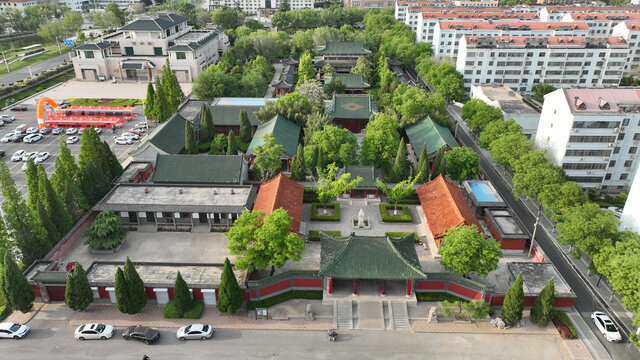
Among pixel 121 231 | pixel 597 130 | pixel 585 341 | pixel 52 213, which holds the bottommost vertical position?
pixel 585 341

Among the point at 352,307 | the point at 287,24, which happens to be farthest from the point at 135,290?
the point at 287,24

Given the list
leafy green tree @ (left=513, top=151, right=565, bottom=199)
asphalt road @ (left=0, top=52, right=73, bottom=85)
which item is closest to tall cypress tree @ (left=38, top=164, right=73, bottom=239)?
leafy green tree @ (left=513, top=151, right=565, bottom=199)

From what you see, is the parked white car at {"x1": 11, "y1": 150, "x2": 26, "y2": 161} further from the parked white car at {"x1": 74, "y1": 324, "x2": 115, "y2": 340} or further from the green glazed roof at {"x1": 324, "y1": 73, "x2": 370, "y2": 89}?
the green glazed roof at {"x1": 324, "y1": 73, "x2": 370, "y2": 89}

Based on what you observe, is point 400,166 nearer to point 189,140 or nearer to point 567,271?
point 567,271

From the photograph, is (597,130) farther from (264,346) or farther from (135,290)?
(135,290)

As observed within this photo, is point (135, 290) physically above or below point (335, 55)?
below

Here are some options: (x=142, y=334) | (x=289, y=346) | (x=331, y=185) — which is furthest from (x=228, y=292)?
(x=331, y=185)
